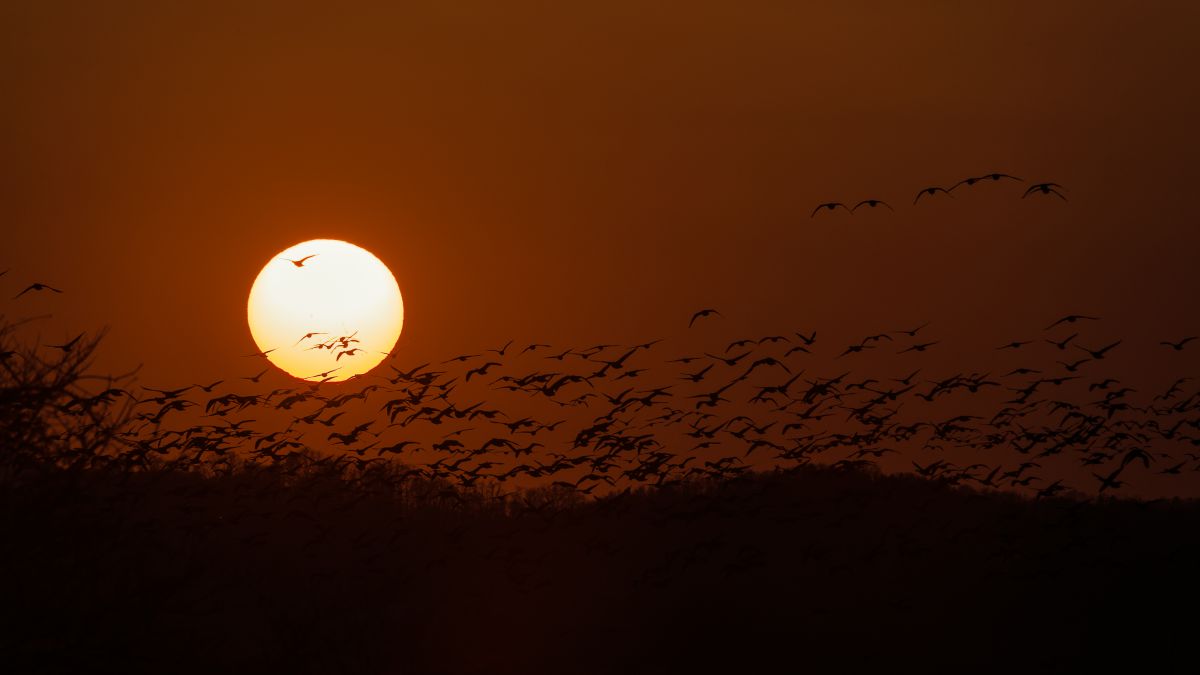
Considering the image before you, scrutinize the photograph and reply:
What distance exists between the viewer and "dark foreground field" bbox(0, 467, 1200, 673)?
17.7m

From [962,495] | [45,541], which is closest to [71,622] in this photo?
[45,541]

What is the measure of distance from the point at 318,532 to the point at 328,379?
12.4 ft

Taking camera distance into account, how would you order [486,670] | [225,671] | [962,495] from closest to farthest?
[225,671]
[486,670]
[962,495]

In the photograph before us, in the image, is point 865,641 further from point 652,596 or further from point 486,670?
point 486,670

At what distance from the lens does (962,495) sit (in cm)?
2652

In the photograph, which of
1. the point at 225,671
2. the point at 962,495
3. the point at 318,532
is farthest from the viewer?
the point at 962,495

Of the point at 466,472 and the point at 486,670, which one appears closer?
the point at 486,670

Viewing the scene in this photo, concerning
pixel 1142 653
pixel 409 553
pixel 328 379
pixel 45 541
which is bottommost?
pixel 1142 653

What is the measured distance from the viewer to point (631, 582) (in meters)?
20.6

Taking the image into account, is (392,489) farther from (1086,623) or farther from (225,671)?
(1086,623)

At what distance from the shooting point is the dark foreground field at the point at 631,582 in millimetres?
17703

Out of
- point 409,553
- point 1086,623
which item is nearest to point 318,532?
point 409,553

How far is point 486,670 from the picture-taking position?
1742 cm

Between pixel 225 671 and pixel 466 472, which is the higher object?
pixel 466 472
